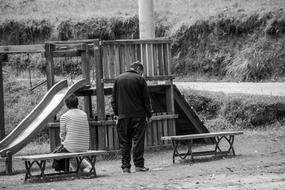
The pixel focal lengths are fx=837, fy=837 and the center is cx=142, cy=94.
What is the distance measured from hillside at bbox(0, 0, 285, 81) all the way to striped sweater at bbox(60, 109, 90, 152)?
1235 centimetres

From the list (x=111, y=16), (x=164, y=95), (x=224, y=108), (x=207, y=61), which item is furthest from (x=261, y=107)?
(x=111, y=16)

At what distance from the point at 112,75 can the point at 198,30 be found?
1114 centimetres

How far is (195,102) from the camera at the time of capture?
81.5ft

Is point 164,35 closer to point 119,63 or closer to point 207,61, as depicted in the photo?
point 207,61

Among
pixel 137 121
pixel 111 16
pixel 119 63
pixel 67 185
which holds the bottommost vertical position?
pixel 67 185

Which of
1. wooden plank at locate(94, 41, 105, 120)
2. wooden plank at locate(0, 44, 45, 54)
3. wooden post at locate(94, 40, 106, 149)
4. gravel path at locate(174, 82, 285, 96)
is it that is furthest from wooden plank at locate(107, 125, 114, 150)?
gravel path at locate(174, 82, 285, 96)

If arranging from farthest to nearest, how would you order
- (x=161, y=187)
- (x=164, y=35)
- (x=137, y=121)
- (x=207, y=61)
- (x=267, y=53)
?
(x=164, y=35) < (x=207, y=61) < (x=267, y=53) < (x=137, y=121) < (x=161, y=187)

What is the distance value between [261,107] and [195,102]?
8.70ft

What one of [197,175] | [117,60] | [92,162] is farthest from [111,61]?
[197,175]

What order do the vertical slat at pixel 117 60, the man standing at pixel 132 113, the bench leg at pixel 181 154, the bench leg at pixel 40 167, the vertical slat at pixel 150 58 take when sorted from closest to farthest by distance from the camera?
the bench leg at pixel 40 167 → the man standing at pixel 132 113 → the bench leg at pixel 181 154 → the vertical slat at pixel 117 60 → the vertical slat at pixel 150 58

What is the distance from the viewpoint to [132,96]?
52.5 feet

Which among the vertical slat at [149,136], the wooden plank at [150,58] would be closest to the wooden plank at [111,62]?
the wooden plank at [150,58]

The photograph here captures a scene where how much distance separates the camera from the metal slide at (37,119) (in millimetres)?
17641

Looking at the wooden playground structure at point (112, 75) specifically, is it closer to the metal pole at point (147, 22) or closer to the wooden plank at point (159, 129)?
the wooden plank at point (159, 129)
